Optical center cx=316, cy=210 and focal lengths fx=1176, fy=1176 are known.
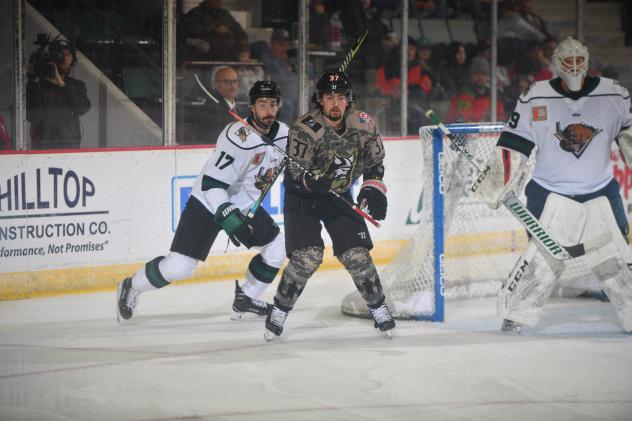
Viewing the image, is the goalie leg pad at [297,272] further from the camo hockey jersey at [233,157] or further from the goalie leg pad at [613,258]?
the goalie leg pad at [613,258]

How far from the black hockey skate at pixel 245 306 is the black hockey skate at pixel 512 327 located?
1.26 m

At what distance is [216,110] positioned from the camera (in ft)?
25.6

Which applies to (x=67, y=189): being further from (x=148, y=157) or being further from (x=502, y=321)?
(x=502, y=321)

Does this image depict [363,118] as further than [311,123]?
Yes

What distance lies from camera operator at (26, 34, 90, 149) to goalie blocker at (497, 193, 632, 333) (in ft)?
9.33

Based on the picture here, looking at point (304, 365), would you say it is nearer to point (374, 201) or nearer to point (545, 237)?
point (374, 201)

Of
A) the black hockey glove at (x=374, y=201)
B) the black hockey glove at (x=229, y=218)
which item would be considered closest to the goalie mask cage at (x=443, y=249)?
the black hockey glove at (x=374, y=201)

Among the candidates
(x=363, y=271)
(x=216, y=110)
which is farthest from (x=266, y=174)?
(x=216, y=110)

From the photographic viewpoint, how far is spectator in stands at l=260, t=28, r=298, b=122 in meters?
8.08

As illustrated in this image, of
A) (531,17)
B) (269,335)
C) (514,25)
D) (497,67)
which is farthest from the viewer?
(531,17)

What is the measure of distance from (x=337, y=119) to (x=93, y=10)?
2.42 m

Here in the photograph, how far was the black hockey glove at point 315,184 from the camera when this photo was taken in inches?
213

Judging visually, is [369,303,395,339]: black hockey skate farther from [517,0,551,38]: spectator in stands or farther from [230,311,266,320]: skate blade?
[517,0,551,38]: spectator in stands

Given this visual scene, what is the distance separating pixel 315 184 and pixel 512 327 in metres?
1.29
